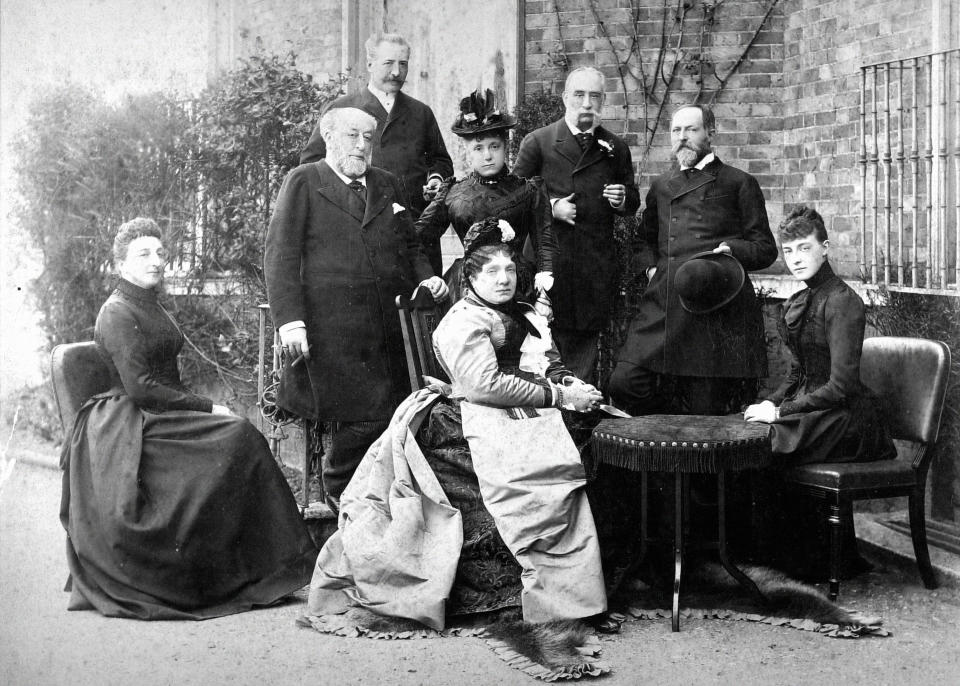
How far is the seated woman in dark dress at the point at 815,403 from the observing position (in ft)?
14.9

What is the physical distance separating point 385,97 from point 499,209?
90 centimetres

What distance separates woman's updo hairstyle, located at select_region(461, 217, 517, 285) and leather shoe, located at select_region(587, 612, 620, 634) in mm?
1469

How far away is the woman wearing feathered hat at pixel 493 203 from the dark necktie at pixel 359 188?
1.03ft

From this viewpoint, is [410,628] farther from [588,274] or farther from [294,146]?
[294,146]

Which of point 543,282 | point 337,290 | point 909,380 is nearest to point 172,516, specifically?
point 337,290

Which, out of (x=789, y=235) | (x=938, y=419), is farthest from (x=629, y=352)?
(x=938, y=419)

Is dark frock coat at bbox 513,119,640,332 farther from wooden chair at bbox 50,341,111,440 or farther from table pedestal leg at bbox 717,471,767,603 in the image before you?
wooden chair at bbox 50,341,111,440

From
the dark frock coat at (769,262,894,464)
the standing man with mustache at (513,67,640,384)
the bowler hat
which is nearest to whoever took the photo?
the dark frock coat at (769,262,894,464)

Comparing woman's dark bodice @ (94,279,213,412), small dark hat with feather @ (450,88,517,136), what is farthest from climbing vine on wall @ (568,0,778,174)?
woman's dark bodice @ (94,279,213,412)

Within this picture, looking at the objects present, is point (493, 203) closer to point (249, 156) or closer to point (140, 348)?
point (140, 348)

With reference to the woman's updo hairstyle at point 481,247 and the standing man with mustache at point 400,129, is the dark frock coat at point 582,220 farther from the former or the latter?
the woman's updo hairstyle at point 481,247

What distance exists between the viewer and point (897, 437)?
15.8ft

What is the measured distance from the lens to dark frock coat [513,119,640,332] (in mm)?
5520

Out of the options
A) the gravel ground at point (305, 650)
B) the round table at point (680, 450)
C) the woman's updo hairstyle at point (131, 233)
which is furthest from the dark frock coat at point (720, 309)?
the woman's updo hairstyle at point (131, 233)
